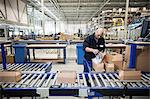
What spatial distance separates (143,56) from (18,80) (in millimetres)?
2079

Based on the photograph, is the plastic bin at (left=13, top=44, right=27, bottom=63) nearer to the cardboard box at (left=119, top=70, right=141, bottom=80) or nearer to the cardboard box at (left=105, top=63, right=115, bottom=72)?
the cardboard box at (left=105, top=63, right=115, bottom=72)

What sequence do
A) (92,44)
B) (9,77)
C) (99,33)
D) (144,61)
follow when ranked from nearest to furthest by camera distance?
(9,77) < (144,61) < (99,33) < (92,44)

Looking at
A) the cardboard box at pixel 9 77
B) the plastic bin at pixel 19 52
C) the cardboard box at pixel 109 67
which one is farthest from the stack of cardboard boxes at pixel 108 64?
the plastic bin at pixel 19 52

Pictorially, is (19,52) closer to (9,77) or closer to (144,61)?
(9,77)

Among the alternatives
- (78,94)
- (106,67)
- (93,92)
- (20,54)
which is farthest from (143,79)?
(20,54)

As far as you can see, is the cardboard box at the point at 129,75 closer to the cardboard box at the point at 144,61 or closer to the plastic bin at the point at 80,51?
the cardboard box at the point at 144,61

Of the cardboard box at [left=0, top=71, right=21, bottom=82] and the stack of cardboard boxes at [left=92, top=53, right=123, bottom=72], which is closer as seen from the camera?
the cardboard box at [left=0, top=71, right=21, bottom=82]

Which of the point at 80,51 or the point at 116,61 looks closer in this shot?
the point at 116,61

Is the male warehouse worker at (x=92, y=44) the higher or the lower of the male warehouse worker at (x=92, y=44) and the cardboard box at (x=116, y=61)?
the higher

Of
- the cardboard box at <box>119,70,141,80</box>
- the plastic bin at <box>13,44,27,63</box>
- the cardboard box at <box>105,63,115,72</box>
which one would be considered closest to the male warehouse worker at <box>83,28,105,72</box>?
the cardboard box at <box>105,63,115,72</box>

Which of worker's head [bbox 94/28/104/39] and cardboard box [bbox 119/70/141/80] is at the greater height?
worker's head [bbox 94/28/104/39]

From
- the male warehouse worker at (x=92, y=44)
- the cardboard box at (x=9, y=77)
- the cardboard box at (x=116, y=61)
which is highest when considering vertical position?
the male warehouse worker at (x=92, y=44)

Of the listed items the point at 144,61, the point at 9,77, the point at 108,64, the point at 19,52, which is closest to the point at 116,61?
the point at 108,64

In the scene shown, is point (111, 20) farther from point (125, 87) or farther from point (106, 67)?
point (125, 87)
